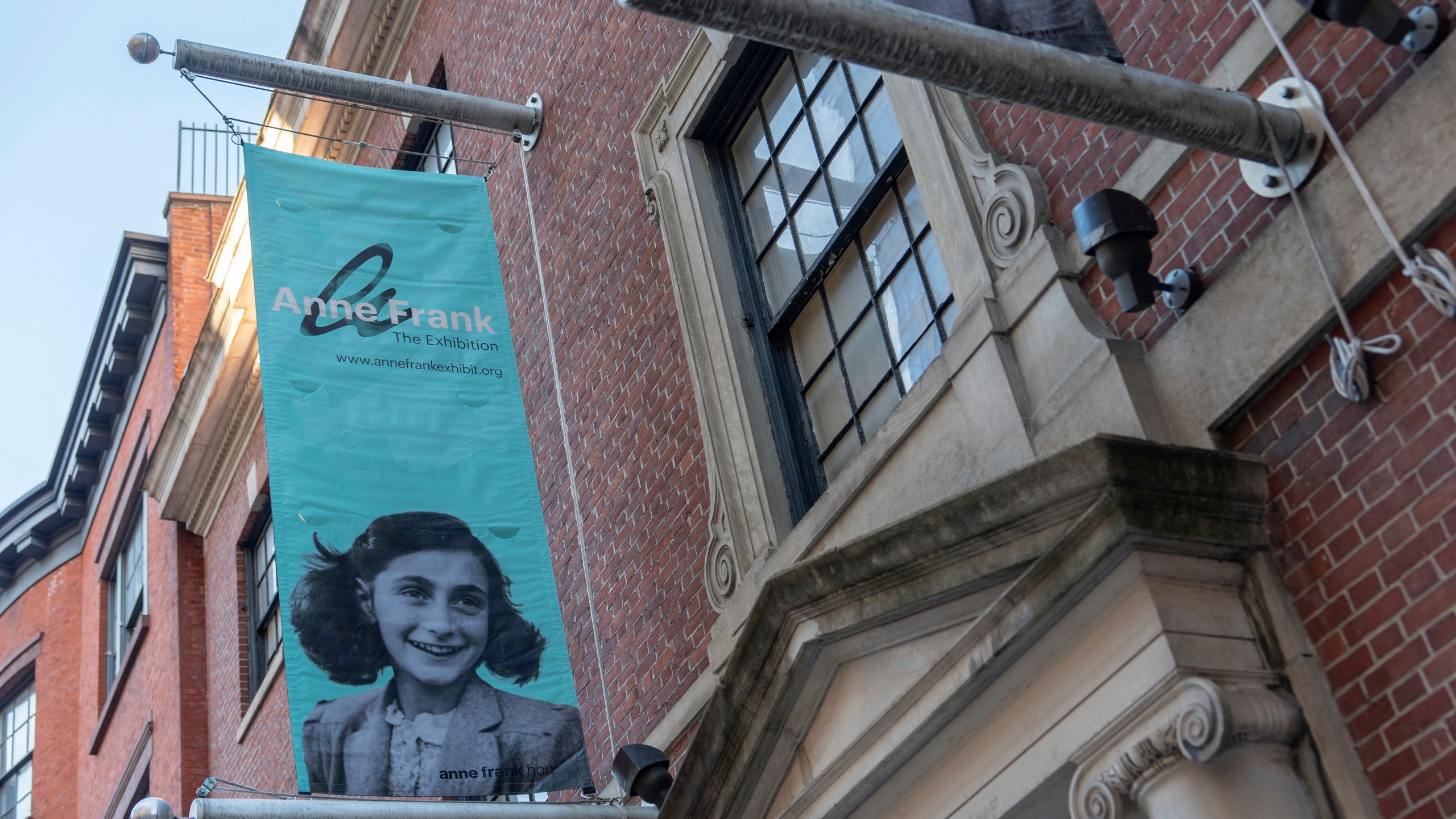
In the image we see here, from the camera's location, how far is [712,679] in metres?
7.15

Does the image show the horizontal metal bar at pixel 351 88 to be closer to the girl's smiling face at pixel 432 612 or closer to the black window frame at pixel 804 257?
the black window frame at pixel 804 257

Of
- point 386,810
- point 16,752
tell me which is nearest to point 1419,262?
point 386,810

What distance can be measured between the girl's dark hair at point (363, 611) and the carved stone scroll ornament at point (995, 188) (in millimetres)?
2673

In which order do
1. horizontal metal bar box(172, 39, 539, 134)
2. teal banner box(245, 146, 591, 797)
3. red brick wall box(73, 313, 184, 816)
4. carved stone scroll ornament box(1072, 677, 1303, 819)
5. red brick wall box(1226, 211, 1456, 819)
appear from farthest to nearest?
1. red brick wall box(73, 313, 184, 816)
2. horizontal metal bar box(172, 39, 539, 134)
3. teal banner box(245, 146, 591, 797)
4. carved stone scroll ornament box(1072, 677, 1303, 819)
5. red brick wall box(1226, 211, 1456, 819)

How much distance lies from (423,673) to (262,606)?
9206mm

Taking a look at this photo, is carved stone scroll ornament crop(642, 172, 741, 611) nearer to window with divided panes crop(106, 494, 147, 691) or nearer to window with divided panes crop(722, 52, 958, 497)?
window with divided panes crop(722, 52, 958, 497)

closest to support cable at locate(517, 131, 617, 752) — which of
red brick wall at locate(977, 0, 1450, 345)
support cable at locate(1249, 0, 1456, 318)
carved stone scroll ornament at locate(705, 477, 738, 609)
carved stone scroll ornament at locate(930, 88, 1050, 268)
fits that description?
carved stone scroll ornament at locate(705, 477, 738, 609)

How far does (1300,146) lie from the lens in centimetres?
451

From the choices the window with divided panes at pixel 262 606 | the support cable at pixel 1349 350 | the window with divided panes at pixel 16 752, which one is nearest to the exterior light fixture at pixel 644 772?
the support cable at pixel 1349 350

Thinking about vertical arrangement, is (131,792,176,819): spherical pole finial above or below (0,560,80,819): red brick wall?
below

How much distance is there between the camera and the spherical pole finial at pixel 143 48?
8117 millimetres

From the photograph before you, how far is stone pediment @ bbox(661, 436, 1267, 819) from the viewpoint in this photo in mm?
4430

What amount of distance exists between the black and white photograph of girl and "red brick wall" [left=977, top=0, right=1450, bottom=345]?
9.74ft

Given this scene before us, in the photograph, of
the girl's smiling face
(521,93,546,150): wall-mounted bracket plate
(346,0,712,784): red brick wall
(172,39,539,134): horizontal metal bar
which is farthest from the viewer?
(521,93,546,150): wall-mounted bracket plate
